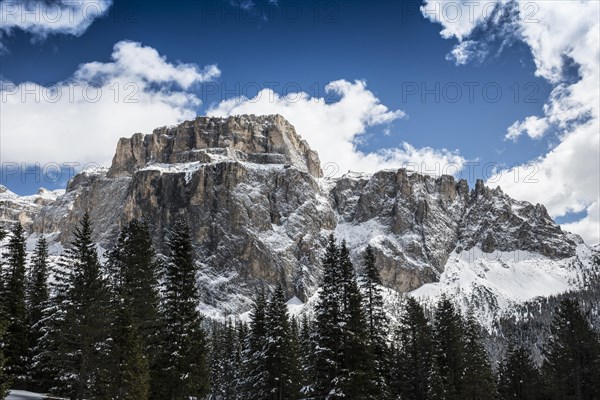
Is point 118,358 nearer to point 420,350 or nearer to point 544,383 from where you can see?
point 420,350

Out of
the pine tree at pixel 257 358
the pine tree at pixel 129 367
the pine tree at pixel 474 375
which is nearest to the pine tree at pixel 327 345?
the pine tree at pixel 129 367

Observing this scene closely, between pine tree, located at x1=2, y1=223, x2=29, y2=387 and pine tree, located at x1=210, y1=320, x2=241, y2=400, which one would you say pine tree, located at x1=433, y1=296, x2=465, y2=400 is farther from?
pine tree, located at x1=2, y1=223, x2=29, y2=387

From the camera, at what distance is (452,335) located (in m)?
Result: 49.2

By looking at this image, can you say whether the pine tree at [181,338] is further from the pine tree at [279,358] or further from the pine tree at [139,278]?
the pine tree at [279,358]

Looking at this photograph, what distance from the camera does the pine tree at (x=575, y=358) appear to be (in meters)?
47.1

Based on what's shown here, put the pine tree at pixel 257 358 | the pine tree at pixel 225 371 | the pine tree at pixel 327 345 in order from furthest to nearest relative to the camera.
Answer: the pine tree at pixel 225 371
the pine tree at pixel 257 358
the pine tree at pixel 327 345

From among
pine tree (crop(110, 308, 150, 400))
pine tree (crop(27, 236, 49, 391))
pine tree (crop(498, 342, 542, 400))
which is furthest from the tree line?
pine tree (crop(498, 342, 542, 400))

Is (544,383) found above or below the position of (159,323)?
below

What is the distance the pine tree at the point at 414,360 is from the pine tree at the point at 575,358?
11.8m

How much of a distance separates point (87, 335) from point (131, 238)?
7.69 meters

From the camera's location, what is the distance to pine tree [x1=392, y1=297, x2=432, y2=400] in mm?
46750

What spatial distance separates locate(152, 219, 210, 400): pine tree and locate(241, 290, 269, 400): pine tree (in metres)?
11.8

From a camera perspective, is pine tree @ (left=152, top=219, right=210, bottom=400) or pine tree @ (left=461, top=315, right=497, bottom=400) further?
pine tree @ (left=461, top=315, right=497, bottom=400)

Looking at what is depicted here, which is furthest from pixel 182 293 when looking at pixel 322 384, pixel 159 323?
pixel 322 384
